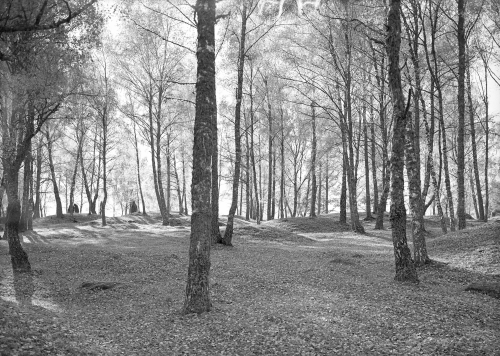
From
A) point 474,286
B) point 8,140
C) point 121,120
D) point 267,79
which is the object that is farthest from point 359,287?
point 121,120

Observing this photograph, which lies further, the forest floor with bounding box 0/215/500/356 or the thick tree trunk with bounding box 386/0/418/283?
the thick tree trunk with bounding box 386/0/418/283

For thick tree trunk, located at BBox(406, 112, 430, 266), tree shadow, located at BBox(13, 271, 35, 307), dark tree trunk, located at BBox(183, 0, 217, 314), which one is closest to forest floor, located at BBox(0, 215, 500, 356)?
tree shadow, located at BBox(13, 271, 35, 307)

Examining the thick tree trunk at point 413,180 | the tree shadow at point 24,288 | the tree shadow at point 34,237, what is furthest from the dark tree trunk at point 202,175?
the tree shadow at point 34,237

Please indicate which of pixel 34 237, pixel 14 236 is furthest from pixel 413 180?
pixel 34 237

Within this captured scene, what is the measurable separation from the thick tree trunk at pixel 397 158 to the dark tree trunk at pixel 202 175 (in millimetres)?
4500

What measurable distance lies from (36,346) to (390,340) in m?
5.26

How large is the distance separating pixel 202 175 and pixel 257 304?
10.2ft

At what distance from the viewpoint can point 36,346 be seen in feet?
16.1

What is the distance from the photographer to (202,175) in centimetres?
753

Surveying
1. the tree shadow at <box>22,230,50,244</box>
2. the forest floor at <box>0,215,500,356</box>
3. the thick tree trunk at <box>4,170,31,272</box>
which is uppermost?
the thick tree trunk at <box>4,170,31,272</box>

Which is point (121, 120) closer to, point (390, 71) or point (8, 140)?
point (8, 140)

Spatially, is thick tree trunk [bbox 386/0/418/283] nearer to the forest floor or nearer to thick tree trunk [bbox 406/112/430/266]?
the forest floor

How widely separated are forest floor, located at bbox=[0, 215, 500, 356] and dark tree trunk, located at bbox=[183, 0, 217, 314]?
54 cm

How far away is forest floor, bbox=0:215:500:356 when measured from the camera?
5805mm
